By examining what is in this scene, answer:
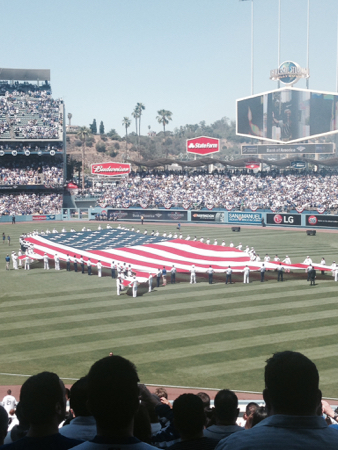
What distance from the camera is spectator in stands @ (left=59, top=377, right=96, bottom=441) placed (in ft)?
14.2

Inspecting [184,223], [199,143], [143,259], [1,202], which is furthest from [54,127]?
[143,259]

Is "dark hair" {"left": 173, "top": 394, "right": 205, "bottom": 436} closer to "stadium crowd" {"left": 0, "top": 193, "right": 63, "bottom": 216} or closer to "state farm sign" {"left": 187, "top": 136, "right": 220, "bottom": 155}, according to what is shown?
"stadium crowd" {"left": 0, "top": 193, "right": 63, "bottom": 216}

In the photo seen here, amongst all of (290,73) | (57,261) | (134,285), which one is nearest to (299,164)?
(290,73)

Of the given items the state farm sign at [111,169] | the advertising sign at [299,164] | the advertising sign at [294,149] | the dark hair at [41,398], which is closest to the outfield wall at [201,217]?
the state farm sign at [111,169]

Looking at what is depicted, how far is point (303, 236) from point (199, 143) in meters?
34.3

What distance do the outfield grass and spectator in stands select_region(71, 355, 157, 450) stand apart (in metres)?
12.9

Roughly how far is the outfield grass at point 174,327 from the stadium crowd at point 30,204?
146 feet

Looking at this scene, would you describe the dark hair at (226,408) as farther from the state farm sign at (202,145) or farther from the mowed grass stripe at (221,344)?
the state farm sign at (202,145)

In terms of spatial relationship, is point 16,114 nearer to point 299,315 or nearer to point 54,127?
point 54,127

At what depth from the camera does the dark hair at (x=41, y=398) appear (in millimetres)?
3664

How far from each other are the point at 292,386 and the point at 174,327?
1876cm

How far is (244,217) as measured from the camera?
6500 cm

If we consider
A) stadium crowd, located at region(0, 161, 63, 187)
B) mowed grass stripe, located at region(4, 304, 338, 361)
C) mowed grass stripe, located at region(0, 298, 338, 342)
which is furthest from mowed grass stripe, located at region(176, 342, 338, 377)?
stadium crowd, located at region(0, 161, 63, 187)

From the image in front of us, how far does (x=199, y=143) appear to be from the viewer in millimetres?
82625
